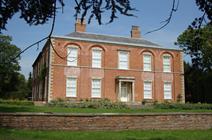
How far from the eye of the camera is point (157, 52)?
3875 centimetres

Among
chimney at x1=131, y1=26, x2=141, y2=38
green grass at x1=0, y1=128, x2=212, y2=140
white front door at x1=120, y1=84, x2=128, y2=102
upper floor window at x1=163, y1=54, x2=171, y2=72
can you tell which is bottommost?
green grass at x1=0, y1=128, x2=212, y2=140

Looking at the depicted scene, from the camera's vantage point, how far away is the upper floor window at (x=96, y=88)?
115ft

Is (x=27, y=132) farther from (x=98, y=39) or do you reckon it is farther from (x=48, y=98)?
(x=98, y=39)

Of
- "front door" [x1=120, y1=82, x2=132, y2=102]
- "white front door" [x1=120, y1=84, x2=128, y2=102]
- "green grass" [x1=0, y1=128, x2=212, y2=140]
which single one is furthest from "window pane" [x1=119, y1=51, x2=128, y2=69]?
"green grass" [x1=0, y1=128, x2=212, y2=140]

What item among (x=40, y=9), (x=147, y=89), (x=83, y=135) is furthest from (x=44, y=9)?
(x=147, y=89)

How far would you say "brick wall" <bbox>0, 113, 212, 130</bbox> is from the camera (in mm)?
13188

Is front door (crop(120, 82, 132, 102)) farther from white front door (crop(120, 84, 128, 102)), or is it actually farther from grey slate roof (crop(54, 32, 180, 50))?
grey slate roof (crop(54, 32, 180, 50))

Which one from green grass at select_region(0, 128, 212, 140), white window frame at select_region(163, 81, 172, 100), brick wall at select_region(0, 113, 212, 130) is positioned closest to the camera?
green grass at select_region(0, 128, 212, 140)

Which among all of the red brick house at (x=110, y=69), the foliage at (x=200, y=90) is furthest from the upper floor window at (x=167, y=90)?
the foliage at (x=200, y=90)

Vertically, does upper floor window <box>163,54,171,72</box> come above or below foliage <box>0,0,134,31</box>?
above

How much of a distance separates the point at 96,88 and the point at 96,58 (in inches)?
134

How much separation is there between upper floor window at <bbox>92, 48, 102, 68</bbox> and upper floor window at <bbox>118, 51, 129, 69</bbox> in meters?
2.51

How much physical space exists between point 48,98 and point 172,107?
12.7m

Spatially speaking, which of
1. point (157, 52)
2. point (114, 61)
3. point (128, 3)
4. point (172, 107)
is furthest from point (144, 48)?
point (128, 3)
